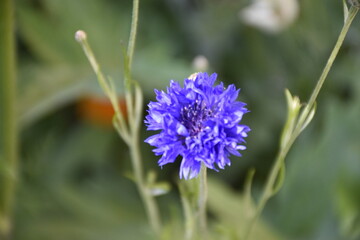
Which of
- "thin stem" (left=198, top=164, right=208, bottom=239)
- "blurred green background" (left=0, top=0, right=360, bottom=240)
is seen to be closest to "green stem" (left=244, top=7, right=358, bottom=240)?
"thin stem" (left=198, top=164, right=208, bottom=239)

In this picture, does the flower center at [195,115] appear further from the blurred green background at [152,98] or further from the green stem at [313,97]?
the blurred green background at [152,98]

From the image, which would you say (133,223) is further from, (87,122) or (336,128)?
(336,128)

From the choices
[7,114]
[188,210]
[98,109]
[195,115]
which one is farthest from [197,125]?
[98,109]

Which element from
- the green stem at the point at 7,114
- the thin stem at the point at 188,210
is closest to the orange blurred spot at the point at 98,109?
the green stem at the point at 7,114

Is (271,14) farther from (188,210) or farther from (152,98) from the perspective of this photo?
(188,210)

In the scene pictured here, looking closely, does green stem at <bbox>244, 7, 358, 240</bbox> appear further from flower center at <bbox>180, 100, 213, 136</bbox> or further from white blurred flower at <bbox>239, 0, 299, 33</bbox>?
white blurred flower at <bbox>239, 0, 299, 33</bbox>

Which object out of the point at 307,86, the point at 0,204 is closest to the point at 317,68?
the point at 307,86

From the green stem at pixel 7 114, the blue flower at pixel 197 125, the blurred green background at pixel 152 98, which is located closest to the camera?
the blue flower at pixel 197 125

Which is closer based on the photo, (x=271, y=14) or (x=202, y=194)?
(x=202, y=194)
